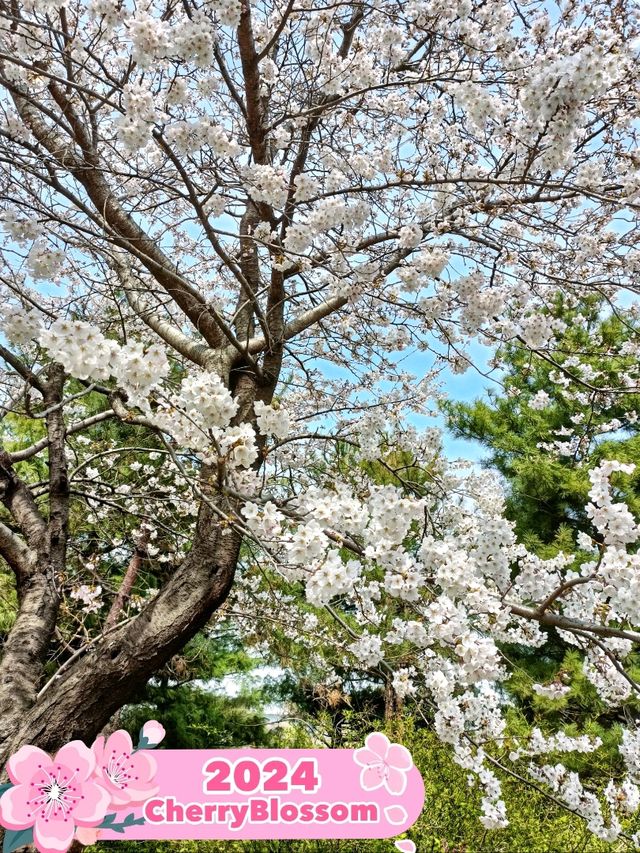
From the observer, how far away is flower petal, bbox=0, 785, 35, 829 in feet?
7.22

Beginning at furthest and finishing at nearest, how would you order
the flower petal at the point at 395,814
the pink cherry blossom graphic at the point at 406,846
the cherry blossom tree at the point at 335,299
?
the pink cherry blossom graphic at the point at 406,846
the flower petal at the point at 395,814
the cherry blossom tree at the point at 335,299

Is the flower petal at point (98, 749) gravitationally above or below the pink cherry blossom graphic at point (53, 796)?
above

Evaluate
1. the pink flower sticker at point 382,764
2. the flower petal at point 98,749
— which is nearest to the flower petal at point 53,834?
the flower petal at point 98,749

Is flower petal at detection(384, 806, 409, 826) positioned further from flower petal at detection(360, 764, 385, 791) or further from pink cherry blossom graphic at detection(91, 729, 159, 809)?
pink cherry blossom graphic at detection(91, 729, 159, 809)

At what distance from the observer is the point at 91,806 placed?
2.33 meters

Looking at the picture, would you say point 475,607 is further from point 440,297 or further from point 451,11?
point 451,11

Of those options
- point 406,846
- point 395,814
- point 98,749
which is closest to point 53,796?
point 98,749

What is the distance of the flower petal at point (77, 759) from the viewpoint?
2.33 m

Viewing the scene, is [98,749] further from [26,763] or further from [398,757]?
[398,757]

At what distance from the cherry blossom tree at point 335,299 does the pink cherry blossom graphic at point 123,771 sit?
0.39 feet

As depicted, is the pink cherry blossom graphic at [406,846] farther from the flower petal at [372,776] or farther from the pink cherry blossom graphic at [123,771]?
the pink cherry blossom graphic at [123,771]

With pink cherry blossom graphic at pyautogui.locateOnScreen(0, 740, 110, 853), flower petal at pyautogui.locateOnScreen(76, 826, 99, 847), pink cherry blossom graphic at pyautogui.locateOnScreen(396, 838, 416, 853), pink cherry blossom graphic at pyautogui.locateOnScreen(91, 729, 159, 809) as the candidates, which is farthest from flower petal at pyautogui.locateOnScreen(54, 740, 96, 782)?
pink cherry blossom graphic at pyautogui.locateOnScreen(396, 838, 416, 853)

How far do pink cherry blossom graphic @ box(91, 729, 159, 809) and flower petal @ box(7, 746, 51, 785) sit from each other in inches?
8.5

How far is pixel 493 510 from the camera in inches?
125
